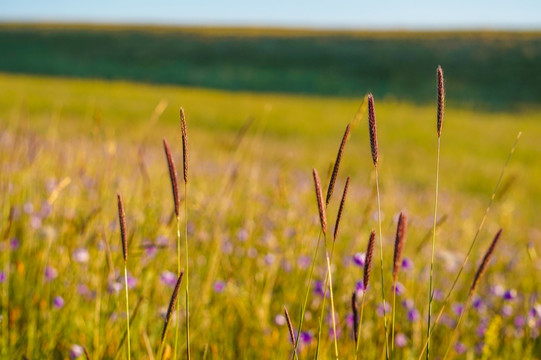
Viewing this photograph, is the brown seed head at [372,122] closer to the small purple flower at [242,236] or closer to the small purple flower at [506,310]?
the small purple flower at [506,310]

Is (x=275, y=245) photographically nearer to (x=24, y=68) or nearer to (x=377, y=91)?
(x=377, y=91)

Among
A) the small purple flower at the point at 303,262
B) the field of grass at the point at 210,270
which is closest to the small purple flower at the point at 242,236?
the field of grass at the point at 210,270

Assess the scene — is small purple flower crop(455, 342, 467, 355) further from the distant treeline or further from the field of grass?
the distant treeline

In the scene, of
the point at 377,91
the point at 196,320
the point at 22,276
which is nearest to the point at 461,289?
the point at 196,320

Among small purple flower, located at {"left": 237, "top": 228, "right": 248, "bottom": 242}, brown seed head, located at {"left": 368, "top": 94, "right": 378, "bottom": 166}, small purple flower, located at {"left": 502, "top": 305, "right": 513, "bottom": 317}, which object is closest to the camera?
brown seed head, located at {"left": 368, "top": 94, "right": 378, "bottom": 166}

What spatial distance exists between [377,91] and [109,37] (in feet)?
102

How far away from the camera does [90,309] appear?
5.68 feet

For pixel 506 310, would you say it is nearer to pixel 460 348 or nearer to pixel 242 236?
pixel 460 348

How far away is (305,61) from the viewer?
141 feet

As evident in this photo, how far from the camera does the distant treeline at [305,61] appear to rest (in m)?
36.0

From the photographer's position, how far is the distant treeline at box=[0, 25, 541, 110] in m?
36.0

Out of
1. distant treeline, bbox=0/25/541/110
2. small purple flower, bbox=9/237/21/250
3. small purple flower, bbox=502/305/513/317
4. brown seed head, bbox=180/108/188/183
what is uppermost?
brown seed head, bbox=180/108/188/183

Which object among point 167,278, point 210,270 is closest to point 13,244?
point 167,278

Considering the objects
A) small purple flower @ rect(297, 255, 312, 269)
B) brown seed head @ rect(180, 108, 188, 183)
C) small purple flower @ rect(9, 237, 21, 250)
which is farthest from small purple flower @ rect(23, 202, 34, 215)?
brown seed head @ rect(180, 108, 188, 183)
